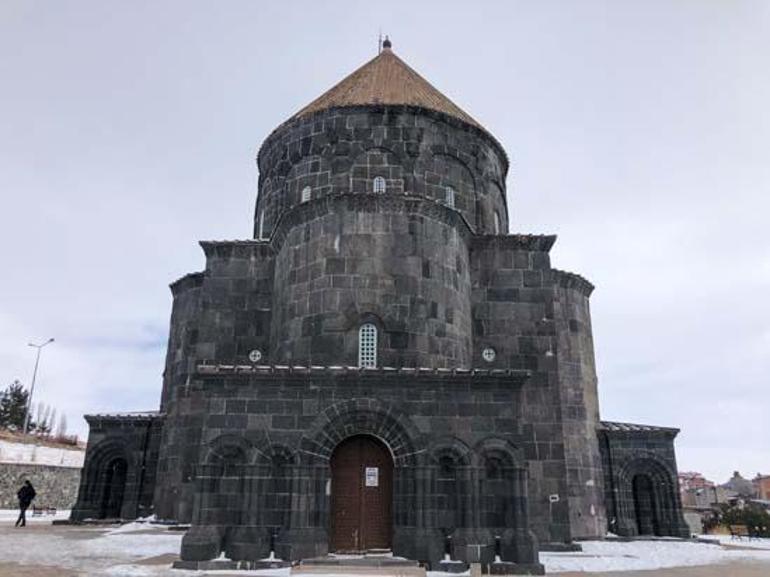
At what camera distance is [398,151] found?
2198 cm

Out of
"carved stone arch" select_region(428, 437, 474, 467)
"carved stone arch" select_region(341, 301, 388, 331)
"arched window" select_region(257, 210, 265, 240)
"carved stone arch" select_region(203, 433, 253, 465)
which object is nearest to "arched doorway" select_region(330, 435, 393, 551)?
"carved stone arch" select_region(428, 437, 474, 467)

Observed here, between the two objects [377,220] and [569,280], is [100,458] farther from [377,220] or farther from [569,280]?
[569,280]

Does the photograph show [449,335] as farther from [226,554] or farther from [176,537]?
[176,537]

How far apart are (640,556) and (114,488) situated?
21379mm

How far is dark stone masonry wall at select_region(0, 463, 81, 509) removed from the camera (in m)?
40.5

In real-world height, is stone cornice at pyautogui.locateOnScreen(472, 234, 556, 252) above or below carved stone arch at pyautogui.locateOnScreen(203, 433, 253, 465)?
above

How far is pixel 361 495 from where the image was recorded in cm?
1484

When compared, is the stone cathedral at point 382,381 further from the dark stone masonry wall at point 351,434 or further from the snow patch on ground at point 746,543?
the snow patch on ground at point 746,543

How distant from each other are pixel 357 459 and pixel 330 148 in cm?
1193

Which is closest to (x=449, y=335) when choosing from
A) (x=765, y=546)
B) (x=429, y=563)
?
(x=429, y=563)

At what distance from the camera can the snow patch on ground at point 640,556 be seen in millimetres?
15523

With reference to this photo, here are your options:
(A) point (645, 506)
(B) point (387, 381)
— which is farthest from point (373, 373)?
(A) point (645, 506)

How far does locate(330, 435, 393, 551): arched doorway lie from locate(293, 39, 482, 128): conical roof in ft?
43.0

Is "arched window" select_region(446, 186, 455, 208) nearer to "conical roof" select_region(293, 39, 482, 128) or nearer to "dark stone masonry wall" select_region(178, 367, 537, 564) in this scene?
"conical roof" select_region(293, 39, 482, 128)
